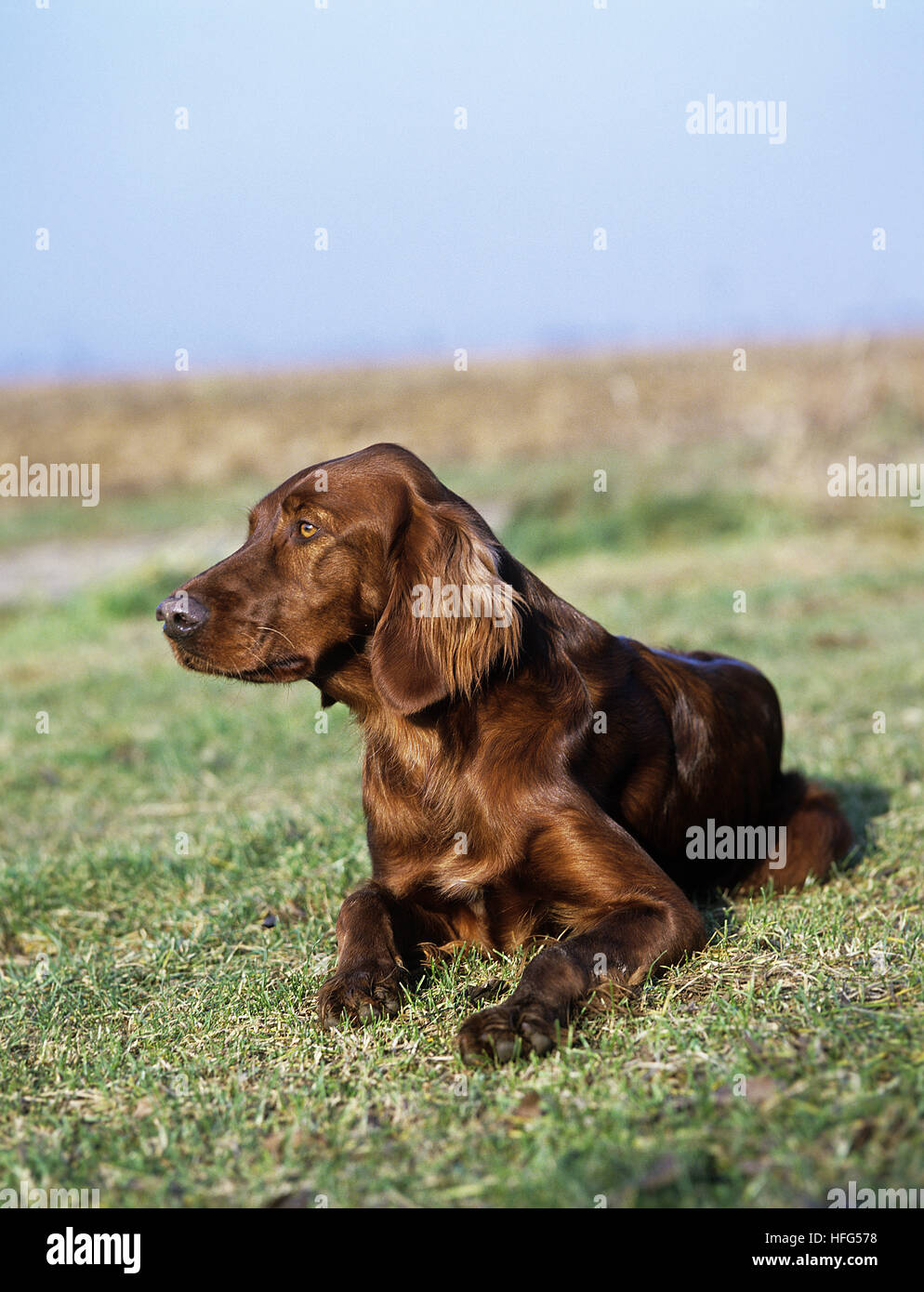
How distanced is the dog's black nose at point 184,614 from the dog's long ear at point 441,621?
443 mm

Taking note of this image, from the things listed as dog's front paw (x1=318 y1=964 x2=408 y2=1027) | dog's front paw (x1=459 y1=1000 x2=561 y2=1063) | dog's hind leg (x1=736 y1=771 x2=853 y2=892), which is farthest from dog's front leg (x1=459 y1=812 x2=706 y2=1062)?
dog's hind leg (x1=736 y1=771 x2=853 y2=892)

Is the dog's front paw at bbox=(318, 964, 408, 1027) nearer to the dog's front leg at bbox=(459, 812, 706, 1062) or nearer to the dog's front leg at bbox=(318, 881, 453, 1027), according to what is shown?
the dog's front leg at bbox=(318, 881, 453, 1027)

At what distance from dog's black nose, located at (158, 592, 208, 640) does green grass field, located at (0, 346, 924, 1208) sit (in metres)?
0.64

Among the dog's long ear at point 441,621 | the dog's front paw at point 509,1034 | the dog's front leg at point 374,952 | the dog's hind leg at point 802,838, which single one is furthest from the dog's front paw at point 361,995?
the dog's hind leg at point 802,838

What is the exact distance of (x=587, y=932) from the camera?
2992 millimetres

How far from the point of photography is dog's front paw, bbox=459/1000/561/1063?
8.70 feet

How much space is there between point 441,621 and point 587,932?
836 millimetres

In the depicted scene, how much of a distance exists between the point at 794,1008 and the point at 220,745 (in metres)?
4.76

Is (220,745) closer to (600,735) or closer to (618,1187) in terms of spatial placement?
(600,735)

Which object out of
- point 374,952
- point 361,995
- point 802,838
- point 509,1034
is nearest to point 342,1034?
point 361,995

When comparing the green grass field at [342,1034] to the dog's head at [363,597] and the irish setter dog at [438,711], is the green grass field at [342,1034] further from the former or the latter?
the dog's head at [363,597]

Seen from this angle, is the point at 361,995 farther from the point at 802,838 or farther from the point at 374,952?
the point at 802,838

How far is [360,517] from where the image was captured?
3.18 m

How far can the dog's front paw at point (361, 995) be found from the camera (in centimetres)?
295
